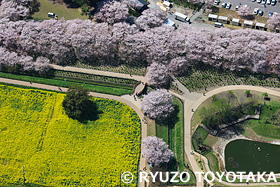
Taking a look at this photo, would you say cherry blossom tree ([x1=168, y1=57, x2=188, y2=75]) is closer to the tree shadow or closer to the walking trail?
the walking trail

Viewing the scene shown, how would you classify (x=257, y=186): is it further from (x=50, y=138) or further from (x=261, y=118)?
(x=50, y=138)

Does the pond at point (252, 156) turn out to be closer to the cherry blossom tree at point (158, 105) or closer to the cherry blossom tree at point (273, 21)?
the cherry blossom tree at point (158, 105)

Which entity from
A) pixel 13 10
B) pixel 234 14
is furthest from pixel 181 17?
pixel 13 10

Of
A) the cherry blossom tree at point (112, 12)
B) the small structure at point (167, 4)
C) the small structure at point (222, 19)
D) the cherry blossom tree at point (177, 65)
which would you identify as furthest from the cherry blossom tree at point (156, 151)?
the small structure at point (167, 4)

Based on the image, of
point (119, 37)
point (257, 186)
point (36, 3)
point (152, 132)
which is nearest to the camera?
point (257, 186)

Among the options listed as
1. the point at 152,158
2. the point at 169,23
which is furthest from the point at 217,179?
the point at 169,23
